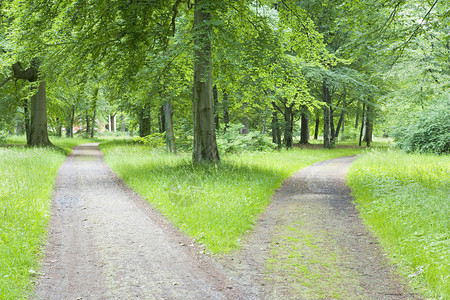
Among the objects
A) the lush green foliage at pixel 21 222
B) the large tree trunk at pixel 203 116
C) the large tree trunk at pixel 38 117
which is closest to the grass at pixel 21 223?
the lush green foliage at pixel 21 222

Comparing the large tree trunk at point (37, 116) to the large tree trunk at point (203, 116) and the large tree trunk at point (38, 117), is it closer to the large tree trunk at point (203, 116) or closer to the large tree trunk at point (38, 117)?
the large tree trunk at point (38, 117)

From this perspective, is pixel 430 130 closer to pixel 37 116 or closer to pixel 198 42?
pixel 198 42

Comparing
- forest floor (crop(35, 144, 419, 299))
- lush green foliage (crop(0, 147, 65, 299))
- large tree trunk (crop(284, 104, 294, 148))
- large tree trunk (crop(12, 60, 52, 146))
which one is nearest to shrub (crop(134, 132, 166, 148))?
large tree trunk (crop(12, 60, 52, 146))

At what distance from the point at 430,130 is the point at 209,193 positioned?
1545cm

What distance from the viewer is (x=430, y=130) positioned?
20.0m

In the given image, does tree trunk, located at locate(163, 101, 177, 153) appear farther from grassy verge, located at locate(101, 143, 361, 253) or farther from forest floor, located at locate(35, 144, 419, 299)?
forest floor, located at locate(35, 144, 419, 299)

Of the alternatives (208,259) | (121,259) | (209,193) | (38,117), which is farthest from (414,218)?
(38,117)

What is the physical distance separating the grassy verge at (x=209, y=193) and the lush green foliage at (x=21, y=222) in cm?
241

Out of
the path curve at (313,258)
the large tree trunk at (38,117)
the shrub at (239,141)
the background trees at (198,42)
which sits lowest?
the path curve at (313,258)

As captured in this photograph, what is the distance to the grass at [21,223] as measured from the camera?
472 cm

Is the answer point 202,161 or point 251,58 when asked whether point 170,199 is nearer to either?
point 202,161

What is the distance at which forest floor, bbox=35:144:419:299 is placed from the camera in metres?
4.73

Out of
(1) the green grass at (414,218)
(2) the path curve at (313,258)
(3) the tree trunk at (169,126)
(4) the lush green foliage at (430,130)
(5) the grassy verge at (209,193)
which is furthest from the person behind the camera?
(3) the tree trunk at (169,126)

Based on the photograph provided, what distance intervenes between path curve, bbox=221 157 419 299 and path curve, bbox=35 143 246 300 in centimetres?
52
